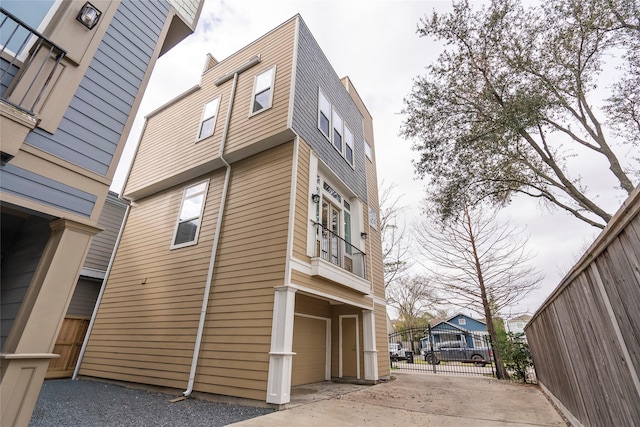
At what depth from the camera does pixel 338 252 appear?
8.02 metres

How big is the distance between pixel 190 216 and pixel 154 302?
2389mm

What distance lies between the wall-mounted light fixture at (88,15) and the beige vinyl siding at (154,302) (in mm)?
4496

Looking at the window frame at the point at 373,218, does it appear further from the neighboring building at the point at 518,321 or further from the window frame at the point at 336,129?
the neighboring building at the point at 518,321

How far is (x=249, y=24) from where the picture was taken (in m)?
9.20

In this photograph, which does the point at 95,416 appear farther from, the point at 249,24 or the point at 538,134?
the point at 538,134

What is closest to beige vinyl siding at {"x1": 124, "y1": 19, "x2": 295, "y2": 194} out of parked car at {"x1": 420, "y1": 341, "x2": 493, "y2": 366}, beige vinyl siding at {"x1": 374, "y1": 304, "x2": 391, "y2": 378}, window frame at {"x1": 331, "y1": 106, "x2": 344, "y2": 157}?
window frame at {"x1": 331, "y1": 106, "x2": 344, "y2": 157}

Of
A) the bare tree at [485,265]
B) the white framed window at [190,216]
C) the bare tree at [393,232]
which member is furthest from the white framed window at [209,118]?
the bare tree at [393,232]

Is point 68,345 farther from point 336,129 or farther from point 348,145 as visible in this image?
point 348,145

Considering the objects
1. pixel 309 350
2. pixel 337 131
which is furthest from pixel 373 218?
pixel 309 350

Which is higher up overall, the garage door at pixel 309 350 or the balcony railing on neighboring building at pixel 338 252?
the balcony railing on neighboring building at pixel 338 252

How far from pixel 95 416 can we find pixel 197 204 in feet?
16.4

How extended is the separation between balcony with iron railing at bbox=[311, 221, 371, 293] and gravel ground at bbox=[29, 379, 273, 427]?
2884mm

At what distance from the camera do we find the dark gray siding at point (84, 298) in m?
8.80

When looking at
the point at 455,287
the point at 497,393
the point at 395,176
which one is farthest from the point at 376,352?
the point at 395,176
